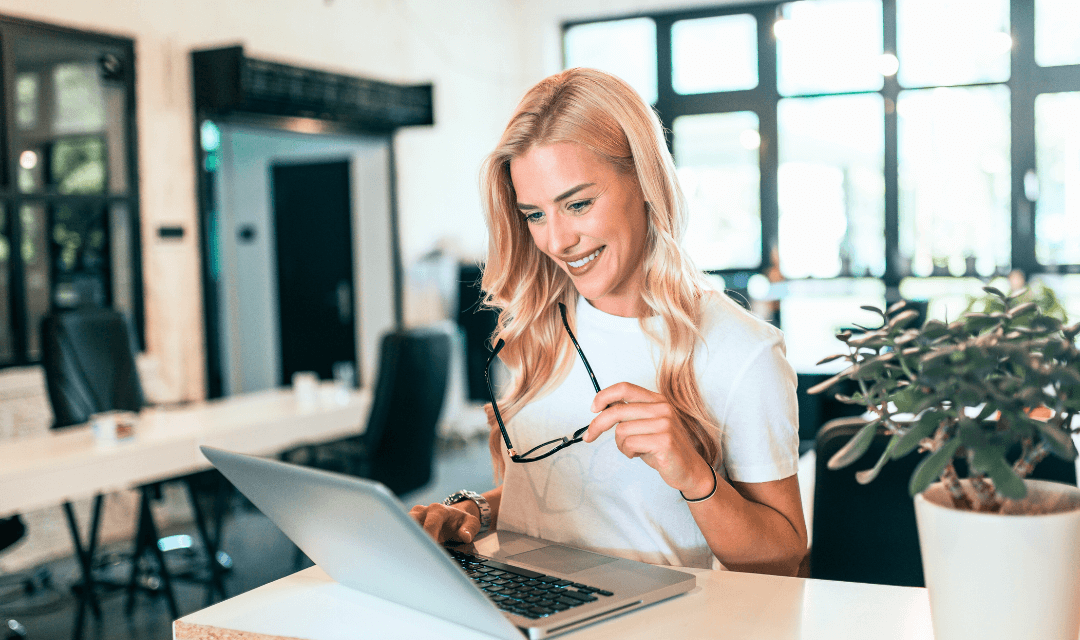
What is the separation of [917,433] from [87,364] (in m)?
3.63

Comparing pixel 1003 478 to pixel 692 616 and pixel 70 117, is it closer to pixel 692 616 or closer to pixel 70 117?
pixel 692 616

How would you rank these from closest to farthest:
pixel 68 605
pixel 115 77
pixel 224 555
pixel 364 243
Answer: pixel 68 605 → pixel 224 555 → pixel 115 77 → pixel 364 243

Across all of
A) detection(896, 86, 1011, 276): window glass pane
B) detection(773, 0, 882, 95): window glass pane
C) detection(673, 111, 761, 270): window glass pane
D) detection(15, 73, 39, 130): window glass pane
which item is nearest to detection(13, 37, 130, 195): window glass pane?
detection(15, 73, 39, 130): window glass pane

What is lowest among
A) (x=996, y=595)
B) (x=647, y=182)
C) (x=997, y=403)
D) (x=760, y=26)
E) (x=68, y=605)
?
(x=68, y=605)

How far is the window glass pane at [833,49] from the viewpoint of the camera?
6.98m

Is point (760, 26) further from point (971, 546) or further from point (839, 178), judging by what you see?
point (971, 546)

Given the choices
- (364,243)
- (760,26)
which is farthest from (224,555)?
(760,26)

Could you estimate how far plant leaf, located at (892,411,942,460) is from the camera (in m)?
0.77

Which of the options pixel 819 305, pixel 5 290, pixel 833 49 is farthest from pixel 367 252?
pixel 833 49

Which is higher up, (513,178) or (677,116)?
(677,116)

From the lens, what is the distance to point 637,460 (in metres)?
1.36

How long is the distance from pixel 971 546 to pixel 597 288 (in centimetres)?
70

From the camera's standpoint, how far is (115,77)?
4566 millimetres

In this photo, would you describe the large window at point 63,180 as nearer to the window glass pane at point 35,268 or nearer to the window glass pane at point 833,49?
the window glass pane at point 35,268
